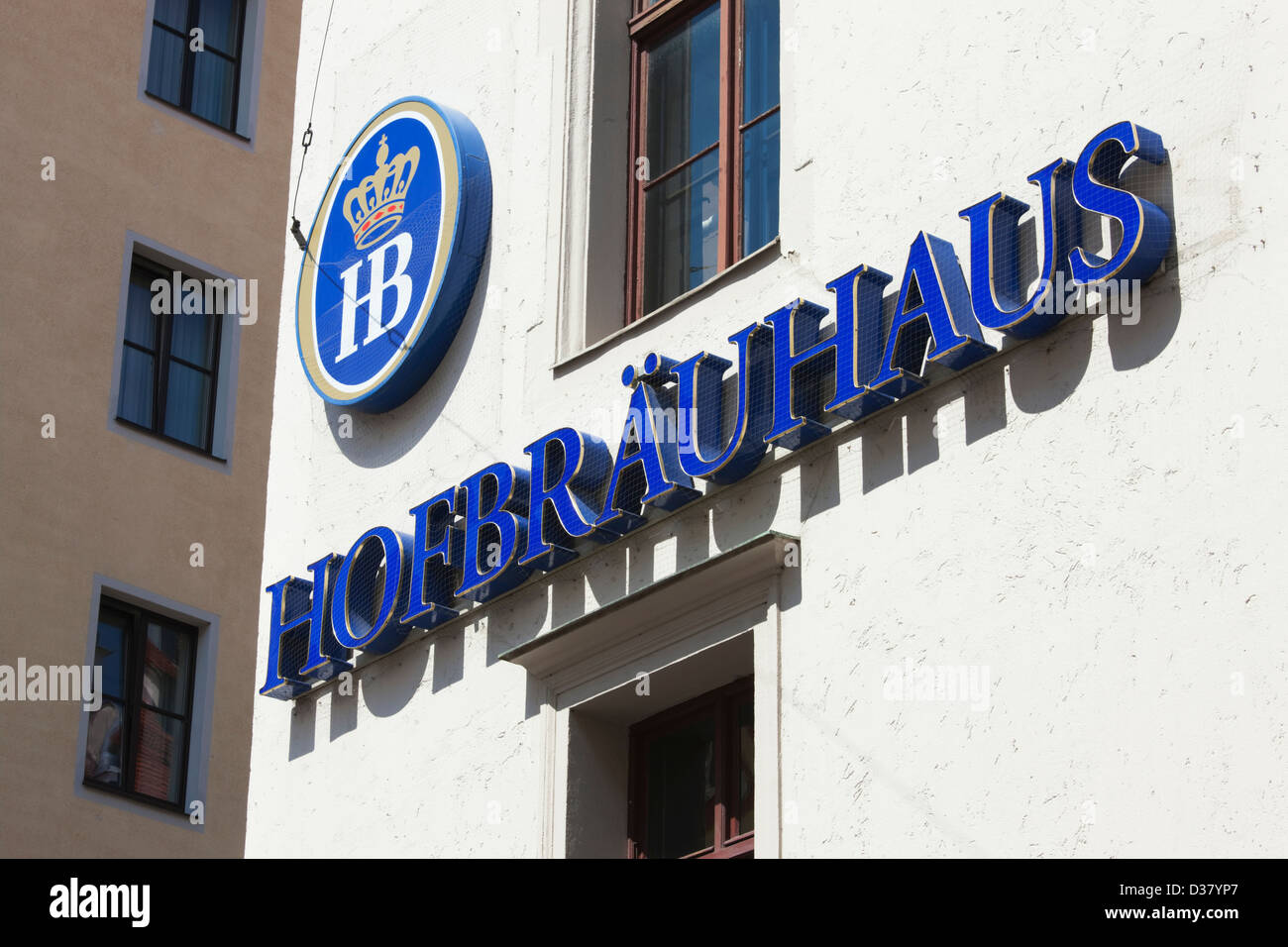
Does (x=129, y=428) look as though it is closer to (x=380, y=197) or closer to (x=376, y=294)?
(x=380, y=197)

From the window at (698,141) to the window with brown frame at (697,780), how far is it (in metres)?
2.04

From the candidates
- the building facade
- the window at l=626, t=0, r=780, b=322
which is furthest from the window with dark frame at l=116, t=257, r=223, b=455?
the window at l=626, t=0, r=780, b=322

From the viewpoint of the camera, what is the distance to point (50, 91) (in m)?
21.2

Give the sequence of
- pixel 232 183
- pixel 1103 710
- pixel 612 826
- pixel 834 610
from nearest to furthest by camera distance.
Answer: pixel 1103 710 < pixel 834 610 < pixel 612 826 < pixel 232 183

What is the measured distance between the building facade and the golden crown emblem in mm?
7762

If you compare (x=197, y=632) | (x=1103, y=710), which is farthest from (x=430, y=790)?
(x=197, y=632)

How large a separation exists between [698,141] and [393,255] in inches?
78.4

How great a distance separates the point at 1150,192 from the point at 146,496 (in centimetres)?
1397

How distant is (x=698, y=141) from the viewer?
1152cm

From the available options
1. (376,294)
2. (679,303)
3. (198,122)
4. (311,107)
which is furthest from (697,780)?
(198,122)

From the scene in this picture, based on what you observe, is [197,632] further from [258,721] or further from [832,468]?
[832,468]

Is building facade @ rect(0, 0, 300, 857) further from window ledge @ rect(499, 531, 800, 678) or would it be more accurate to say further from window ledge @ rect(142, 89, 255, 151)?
window ledge @ rect(499, 531, 800, 678)

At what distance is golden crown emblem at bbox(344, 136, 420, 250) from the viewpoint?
12.8 m

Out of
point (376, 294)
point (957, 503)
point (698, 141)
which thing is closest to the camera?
point (957, 503)
